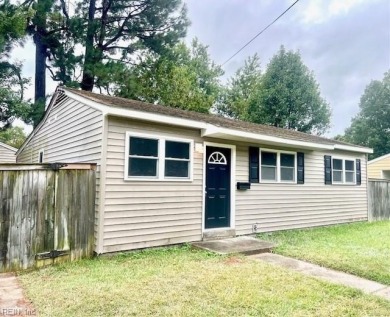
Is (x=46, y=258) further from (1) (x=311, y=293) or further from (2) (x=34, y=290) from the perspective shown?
(1) (x=311, y=293)

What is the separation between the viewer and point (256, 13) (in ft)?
31.0

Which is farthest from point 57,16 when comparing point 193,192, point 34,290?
point 34,290

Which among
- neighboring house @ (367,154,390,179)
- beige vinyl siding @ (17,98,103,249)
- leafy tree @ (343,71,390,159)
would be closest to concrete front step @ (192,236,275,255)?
beige vinyl siding @ (17,98,103,249)

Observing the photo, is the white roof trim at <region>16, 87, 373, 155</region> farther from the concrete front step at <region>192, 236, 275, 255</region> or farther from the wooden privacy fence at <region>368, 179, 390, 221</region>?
the wooden privacy fence at <region>368, 179, 390, 221</region>

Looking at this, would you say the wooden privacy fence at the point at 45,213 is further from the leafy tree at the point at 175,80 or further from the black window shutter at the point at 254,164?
the leafy tree at the point at 175,80

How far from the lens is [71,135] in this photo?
7387 mm

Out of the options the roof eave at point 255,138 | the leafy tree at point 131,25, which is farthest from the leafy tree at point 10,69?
the roof eave at point 255,138

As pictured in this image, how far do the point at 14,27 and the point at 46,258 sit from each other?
1085 cm

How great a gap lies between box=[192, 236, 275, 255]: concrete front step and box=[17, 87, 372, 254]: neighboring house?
394 mm

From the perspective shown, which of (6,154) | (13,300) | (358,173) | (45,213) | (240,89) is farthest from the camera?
(240,89)

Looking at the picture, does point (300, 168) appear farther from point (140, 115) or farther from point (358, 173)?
point (140, 115)

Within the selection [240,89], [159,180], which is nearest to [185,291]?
[159,180]

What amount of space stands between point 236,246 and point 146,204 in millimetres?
2106

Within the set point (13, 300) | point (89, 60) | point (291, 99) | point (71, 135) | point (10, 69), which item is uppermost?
point (291, 99)
